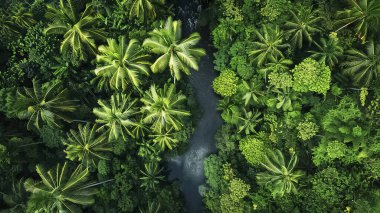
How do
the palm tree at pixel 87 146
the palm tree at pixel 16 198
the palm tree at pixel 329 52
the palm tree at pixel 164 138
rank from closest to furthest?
the palm tree at pixel 16 198 → the palm tree at pixel 87 146 → the palm tree at pixel 329 52 → the palm tree at pixel 164 138

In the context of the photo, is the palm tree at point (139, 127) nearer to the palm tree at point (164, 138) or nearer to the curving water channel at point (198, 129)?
the palm tree at point (164, 138)

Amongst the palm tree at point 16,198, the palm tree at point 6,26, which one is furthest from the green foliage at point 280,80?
the palm tree at point 6,26

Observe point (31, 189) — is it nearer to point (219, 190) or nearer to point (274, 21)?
point (219, 190)

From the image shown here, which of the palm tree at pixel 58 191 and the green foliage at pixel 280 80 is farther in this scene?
the green foliage at pixel 280 80

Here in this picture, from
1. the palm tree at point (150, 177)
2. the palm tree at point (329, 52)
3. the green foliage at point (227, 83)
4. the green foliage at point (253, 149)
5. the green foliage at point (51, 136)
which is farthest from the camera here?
the palm tree at point (150, 177)

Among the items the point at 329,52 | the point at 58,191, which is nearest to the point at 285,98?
the point at 329,52

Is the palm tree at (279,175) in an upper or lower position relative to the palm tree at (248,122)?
lower

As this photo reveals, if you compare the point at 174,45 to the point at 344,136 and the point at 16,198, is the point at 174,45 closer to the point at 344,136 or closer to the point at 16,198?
the point at 344,136

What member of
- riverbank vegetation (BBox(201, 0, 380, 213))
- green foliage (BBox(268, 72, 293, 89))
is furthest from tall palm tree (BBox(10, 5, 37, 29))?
green foliage (BBox(268, 72, 293, 89))
